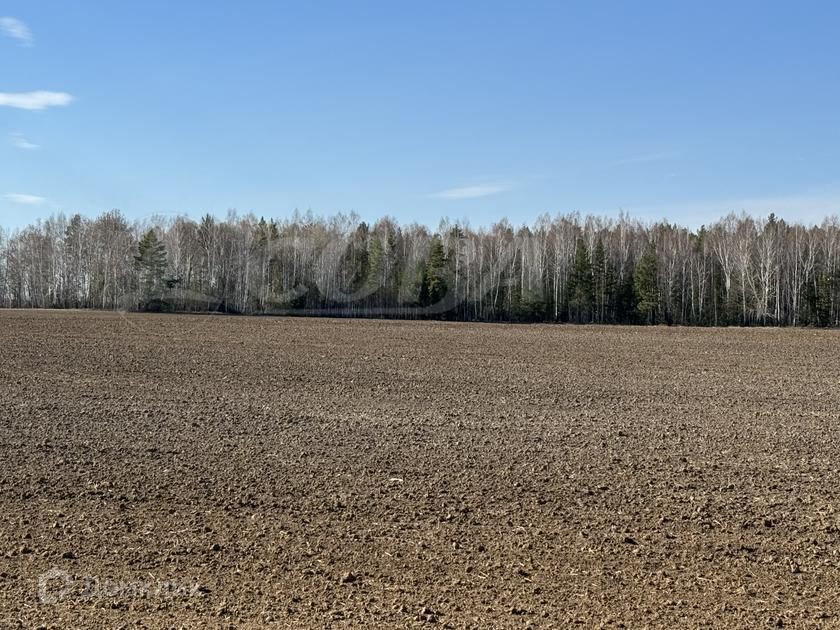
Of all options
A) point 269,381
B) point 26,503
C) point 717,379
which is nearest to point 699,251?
point 717,379

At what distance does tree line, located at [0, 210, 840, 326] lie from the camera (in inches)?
2670

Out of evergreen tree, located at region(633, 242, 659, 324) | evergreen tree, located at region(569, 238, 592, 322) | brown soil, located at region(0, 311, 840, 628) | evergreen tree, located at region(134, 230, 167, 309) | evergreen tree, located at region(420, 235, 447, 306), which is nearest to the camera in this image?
brown soil, located at region(0, 311, 840, 628)

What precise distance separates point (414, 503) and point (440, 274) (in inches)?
2547

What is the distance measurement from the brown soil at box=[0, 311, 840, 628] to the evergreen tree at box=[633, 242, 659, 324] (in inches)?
1976

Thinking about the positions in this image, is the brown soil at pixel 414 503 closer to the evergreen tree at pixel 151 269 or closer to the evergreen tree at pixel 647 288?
the evergreen tree at pixel 151 269

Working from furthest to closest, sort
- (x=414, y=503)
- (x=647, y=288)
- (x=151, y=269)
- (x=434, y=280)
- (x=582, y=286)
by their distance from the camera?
(x=434, y=280) → (x=582, y=286) → (x=647, y=288) → (x=151, y=269) → (x=414, y=503)

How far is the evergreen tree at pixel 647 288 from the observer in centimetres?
6738

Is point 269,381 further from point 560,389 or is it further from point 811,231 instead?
point 811,231

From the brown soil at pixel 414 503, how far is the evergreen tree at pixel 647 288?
50.2 metres

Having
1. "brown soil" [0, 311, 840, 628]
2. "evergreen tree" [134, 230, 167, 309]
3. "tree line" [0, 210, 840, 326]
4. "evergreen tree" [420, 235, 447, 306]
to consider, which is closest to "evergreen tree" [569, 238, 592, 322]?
"tree line" [0, 210, 840, 326]

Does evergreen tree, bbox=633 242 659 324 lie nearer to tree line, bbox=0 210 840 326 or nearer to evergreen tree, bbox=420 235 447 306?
tree line, bbox=0 210 840 326

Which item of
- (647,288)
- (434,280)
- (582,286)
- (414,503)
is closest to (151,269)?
(434,280)

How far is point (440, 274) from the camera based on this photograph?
72.6 meters

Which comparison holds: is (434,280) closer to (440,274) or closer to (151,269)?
(440,274)
